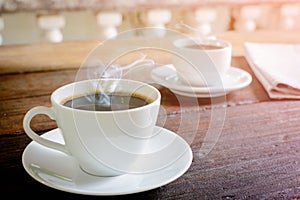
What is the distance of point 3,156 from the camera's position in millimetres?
516

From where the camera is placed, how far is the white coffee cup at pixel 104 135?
432mm

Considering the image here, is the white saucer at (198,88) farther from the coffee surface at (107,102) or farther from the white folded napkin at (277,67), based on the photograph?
the coffee surface at (107,102)

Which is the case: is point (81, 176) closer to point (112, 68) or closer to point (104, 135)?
point (104, 135)

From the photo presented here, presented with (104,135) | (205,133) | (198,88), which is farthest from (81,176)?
(198,88)

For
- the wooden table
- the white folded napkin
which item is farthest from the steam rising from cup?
the white folded napkin

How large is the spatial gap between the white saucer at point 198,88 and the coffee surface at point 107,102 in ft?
0.75

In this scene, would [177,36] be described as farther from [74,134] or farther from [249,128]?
[74,134]

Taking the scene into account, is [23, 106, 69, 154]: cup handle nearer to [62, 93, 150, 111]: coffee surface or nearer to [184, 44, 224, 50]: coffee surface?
[62, 93, 150, 111]: coffee surface

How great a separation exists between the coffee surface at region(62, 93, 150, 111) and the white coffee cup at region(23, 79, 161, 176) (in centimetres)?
1

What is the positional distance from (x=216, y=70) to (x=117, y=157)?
35 cm

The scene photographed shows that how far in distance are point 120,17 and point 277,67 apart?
0.73 metres

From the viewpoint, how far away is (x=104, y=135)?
44cm

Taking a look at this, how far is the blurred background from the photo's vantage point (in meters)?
1.35

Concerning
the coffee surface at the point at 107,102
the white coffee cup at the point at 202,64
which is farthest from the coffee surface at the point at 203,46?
the coffee surface at the point at 107,102
